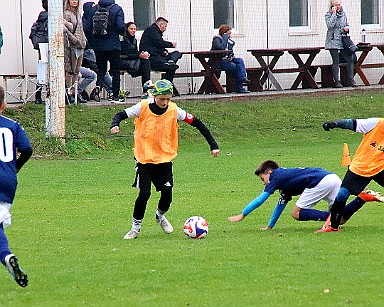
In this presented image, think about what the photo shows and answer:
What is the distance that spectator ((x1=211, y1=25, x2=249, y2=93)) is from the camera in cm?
2845

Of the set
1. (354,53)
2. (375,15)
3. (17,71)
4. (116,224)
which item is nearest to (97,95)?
(17,71)

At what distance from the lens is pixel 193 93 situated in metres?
29.8

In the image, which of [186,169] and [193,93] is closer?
[186,169]

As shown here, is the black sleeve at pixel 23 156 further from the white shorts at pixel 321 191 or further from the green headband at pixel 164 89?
the white shorts at pixel 321 191

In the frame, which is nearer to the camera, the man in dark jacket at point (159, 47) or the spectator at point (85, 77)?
the spectator at point (85, 77)

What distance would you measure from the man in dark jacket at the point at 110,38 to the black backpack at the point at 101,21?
0.08 metres

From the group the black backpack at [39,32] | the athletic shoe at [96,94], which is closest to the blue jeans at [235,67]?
the athletic shoe at [96,94]

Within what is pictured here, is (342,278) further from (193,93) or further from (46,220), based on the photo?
(193,93)

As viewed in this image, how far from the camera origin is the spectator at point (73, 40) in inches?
961

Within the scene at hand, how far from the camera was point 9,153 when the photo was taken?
369 inches

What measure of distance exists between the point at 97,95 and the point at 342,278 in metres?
18.2

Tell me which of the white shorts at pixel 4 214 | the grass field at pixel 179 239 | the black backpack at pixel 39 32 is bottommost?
the grass field at pixel 179 239

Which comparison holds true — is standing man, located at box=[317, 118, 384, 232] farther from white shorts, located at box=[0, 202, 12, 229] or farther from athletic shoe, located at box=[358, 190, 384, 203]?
white shorts, located at box=[0, 202, 12, 229]

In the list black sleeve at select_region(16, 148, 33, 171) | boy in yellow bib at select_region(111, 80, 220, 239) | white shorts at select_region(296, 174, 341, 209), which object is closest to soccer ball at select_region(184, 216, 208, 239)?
boy in yellow bib at select_region(111, 80, 220, 239)
